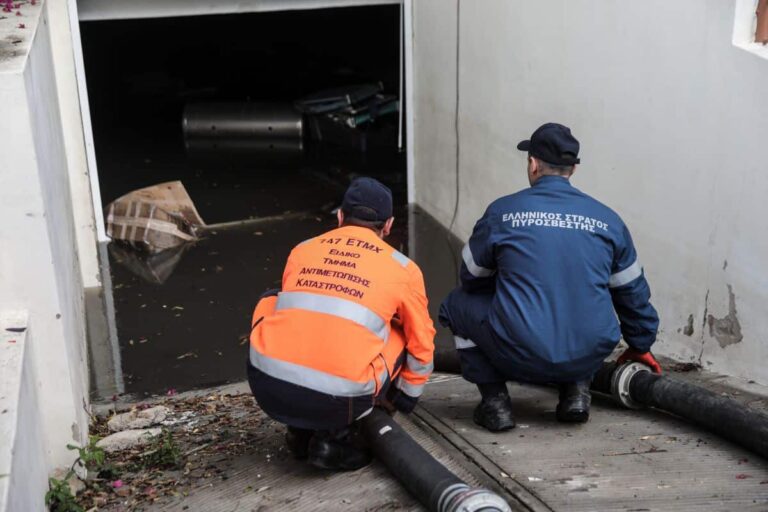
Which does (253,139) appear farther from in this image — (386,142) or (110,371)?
(110,371)

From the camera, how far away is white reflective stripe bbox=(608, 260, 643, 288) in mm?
3889

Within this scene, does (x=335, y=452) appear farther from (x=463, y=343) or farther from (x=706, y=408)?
(x=706, y=408)

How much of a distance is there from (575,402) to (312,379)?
1309 mm

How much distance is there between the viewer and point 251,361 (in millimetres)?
3531

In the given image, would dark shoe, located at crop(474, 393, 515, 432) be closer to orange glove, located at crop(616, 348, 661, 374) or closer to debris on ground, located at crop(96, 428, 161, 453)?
orange glove, located at crop(616, 348, 661, 374)

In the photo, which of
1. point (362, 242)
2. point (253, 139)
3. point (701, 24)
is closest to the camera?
point (362, 242)

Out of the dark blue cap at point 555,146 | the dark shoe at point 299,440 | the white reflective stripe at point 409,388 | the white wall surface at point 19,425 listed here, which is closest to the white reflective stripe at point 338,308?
the white reflective stripe at point 409,388

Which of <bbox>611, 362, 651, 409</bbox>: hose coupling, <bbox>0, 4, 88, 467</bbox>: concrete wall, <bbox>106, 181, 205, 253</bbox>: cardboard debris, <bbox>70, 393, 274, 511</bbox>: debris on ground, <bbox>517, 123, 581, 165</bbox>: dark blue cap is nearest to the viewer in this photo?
<bbox>0, 4, 88, 467</bbox>: concrete wall

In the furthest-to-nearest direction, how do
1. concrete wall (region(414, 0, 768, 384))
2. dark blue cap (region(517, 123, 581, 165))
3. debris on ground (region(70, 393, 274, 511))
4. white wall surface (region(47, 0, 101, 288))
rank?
white wall surface (region(47, 0, 101, 288)), concrete wall (region(414, 0, 768, 384)), dark blue cap (region(517, 123, 581, 165)), debris on ground (region(70, 393, 274, 511))

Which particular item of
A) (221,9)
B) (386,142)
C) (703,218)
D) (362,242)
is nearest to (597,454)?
(362,242)

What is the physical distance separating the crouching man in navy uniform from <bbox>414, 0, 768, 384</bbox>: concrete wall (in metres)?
0.93

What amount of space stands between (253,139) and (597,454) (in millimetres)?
9142

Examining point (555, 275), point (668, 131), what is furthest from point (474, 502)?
point (668, 131)

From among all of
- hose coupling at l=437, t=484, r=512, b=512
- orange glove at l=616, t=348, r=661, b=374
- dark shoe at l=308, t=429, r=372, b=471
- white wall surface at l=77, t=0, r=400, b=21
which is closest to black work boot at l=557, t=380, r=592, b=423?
orange glove at l=616, t=348, r=661, b=374
